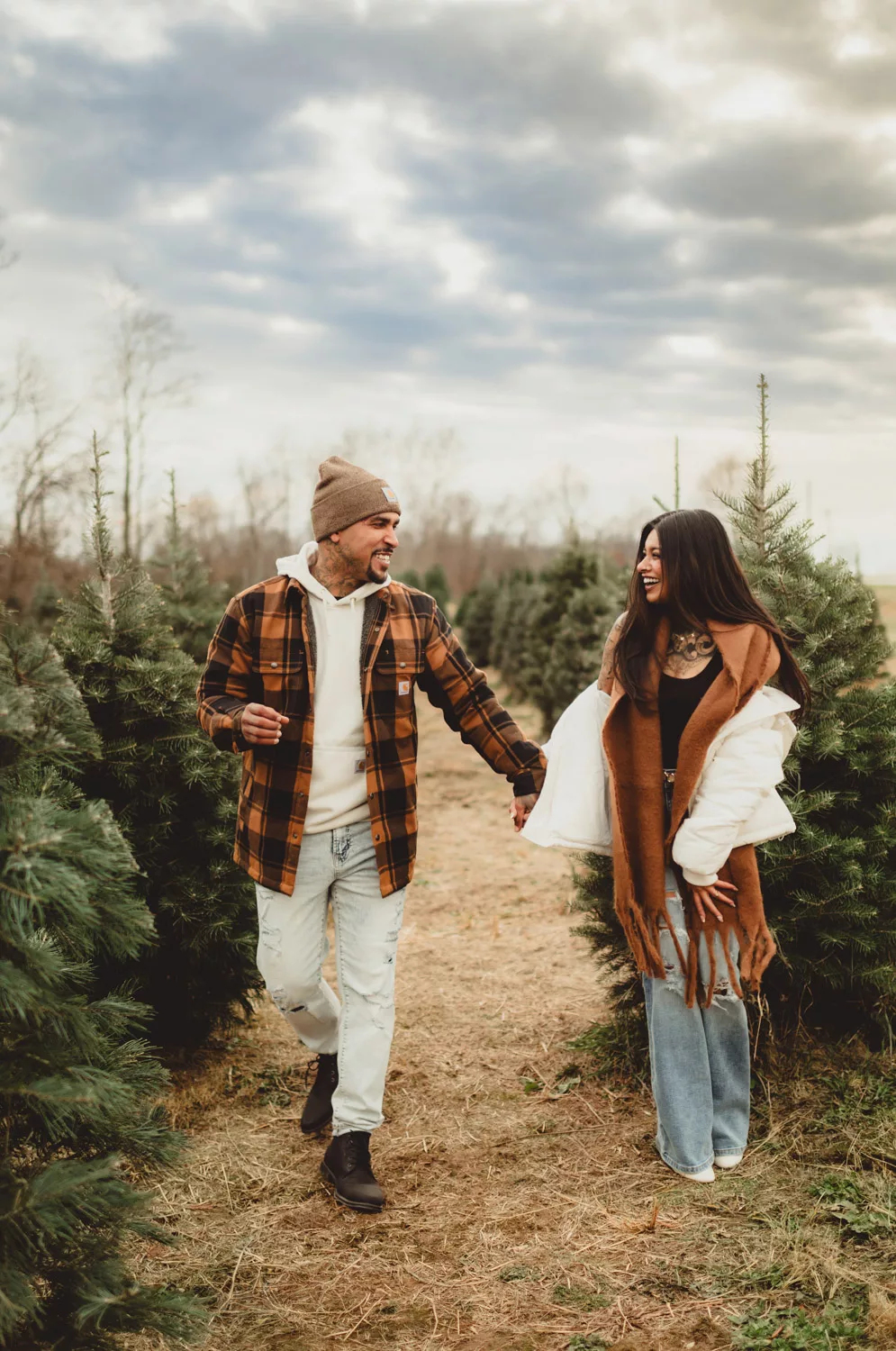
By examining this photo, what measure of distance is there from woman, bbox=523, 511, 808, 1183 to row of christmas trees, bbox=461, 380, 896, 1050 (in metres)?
0.40

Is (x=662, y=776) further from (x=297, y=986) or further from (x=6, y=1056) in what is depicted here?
(x=6, y=1056)

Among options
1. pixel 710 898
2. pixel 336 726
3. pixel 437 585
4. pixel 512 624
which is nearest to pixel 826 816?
pixel 710 898

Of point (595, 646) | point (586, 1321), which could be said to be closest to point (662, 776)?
point (586, 1321)

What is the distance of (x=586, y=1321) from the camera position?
2893 mm

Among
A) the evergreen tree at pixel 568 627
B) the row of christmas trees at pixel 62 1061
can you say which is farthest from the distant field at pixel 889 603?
the row of christmas trees at pixel 62 1061

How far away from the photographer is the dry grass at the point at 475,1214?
295 centimetres

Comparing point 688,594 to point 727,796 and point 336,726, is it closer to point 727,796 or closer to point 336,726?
point 727,796

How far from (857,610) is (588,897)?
1592mm

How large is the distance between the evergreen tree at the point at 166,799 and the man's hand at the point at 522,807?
1202 millimetres

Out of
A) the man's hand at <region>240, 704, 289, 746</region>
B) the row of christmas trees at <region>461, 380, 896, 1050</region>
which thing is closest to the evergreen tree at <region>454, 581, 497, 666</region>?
the row of christmas trees at <region>461, 380, 896, 1050</region>

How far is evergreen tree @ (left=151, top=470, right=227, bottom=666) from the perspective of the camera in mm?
8539

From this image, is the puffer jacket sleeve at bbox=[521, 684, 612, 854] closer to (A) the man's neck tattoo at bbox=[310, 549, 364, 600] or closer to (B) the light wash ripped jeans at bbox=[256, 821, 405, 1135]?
(B) the light wash ripped jeans at bbox=[256, 821, 405, 1135]

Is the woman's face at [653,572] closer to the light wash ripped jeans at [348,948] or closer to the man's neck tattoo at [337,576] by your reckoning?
the man's neck tattoo at [337,576]

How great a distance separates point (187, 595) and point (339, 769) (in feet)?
21.6
